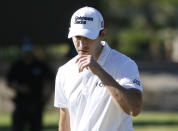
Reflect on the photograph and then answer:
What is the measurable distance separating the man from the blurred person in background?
7.01 metres

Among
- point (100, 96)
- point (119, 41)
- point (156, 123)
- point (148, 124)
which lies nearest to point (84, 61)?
point (100, 96)

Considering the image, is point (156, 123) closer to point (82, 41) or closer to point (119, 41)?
point (82, 41)

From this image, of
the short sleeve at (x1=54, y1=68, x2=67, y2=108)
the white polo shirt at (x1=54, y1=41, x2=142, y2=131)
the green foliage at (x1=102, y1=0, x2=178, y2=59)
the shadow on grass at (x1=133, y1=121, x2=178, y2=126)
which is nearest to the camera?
the white polo shirt at (x1=54, y1=41, x2=142, y2=131)

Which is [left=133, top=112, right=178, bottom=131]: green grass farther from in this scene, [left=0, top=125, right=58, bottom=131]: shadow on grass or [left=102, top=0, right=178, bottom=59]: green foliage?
[left=102, top=0, right=178, bottom=59]: green foliage

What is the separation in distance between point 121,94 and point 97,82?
1.13 ft

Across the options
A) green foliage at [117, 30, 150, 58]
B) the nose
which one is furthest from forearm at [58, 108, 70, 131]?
green foliage at [117, 30, 150, 58]

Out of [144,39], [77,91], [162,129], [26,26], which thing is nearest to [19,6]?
[26,26]

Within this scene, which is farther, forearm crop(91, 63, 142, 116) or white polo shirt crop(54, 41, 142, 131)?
white polo shirt crop(54, 41, 142, 131)

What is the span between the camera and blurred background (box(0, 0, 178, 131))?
15.2 metres

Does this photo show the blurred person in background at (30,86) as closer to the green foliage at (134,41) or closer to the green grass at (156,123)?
the green grass at (156,123)

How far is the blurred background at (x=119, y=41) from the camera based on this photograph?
49.8ft

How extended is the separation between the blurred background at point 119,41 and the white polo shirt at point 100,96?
449 cm

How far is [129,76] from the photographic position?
5711 millimetres

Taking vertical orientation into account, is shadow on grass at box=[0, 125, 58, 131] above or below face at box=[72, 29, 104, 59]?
below
